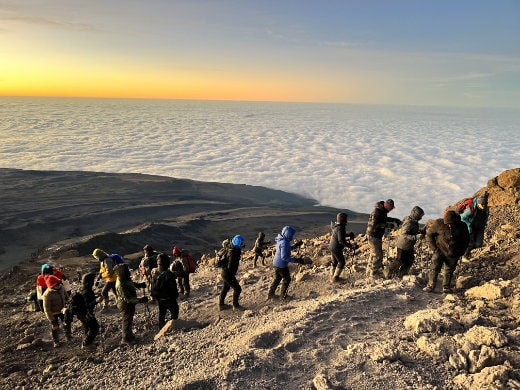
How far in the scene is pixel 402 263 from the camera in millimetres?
6898

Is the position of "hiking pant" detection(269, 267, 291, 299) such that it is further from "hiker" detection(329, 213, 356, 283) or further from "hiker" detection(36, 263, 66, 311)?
"hiker" detection(36, 263, 66, 311)

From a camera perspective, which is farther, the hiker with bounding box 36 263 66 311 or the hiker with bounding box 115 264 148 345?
the hiker with bounding box 36 263 66 311

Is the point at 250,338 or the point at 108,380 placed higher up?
the point at 250,338

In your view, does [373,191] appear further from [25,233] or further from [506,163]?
[25,233]

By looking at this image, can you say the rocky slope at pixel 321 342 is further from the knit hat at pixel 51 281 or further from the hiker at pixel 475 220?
the knit hat at pixel 51 281

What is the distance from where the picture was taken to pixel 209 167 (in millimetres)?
77312

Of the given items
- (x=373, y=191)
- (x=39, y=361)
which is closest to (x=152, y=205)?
(x=39, y=361)

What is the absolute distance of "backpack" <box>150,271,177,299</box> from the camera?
6.19m

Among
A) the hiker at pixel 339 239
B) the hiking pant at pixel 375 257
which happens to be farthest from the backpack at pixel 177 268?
the hiking pant at pixel 375 257

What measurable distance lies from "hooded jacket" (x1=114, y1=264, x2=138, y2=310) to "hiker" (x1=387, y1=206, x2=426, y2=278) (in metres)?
4.52

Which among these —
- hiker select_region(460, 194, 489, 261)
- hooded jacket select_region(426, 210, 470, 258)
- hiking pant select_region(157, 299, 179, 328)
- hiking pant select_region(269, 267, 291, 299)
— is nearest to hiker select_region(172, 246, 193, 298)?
hiking pant select_region(157, 299, 179, 328)

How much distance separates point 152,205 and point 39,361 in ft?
116

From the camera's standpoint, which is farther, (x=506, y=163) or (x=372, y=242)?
(x=506, y=163)

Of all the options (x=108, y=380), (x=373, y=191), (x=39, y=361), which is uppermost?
(x=108, y=380)
